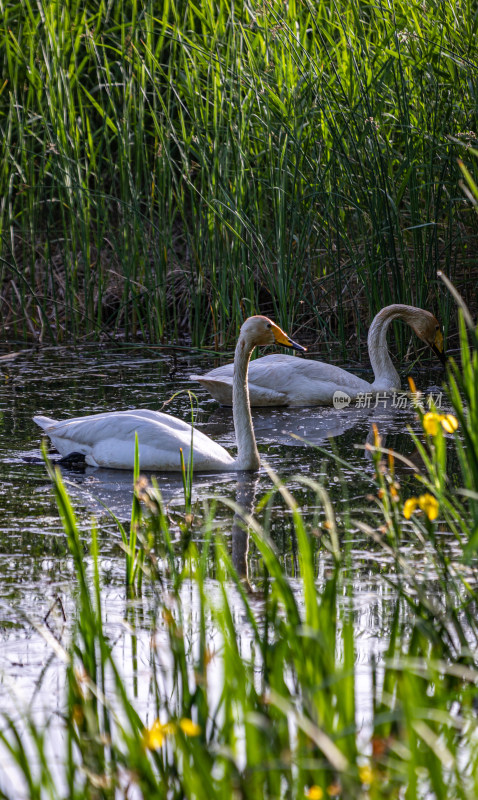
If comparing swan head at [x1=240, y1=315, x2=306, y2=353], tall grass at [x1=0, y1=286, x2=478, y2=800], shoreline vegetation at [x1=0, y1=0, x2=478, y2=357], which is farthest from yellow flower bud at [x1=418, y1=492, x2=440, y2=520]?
shoreline vegetation at [x1=0, y1=0, x2=478, y2=357]

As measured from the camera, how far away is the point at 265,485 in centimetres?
543

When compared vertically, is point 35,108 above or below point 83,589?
above

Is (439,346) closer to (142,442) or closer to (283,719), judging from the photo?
(142,442)

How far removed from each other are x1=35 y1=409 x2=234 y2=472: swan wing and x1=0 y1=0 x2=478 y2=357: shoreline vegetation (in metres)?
2.14

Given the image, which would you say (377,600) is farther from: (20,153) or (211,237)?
(20,153)

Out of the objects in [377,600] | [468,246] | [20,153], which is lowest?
[377,600]

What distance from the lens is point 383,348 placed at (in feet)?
25.6

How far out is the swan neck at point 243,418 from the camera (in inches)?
224

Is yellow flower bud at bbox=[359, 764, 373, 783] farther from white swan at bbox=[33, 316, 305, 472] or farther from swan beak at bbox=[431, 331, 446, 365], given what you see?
swan beak at bbox=[431, 331, 446, 365]

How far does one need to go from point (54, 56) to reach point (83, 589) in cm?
704

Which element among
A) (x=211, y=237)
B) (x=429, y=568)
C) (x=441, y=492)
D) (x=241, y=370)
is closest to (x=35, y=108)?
(x=211, y=237)

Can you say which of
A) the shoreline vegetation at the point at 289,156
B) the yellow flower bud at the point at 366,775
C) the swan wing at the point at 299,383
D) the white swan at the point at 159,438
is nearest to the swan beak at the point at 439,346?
the shoreline vegetation at the point at 289,156

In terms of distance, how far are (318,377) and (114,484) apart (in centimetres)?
248

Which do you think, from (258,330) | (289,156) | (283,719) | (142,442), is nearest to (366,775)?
(283,719)
